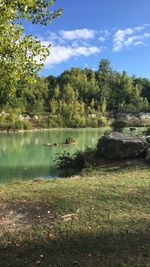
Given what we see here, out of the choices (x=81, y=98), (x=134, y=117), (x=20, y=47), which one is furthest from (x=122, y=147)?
(x=81, y=98)

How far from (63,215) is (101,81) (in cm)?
10090

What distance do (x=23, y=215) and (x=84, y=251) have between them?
197 centimetres

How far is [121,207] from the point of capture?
6.79 metres

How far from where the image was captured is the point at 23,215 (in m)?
6.38

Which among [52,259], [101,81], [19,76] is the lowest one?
[52,259]

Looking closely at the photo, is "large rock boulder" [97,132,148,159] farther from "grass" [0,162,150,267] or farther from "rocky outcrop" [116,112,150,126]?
"rocky outcrop" [116,112,150,126]

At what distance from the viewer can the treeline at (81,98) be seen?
70875 millimetres

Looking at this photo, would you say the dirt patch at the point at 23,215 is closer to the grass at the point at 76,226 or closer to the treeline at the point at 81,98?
the grass at the point at 76,226

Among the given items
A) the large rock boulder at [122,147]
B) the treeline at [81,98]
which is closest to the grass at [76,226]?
the large rock boulder at [122,147]

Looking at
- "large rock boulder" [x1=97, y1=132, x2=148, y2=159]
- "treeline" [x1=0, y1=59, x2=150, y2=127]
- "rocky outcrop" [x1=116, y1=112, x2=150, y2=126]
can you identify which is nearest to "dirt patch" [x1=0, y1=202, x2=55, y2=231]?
"large rock boulder" [x1=97, y1=132, x2=148, y2=159]

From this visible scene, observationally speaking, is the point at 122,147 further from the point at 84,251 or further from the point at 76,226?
the point at 84,251

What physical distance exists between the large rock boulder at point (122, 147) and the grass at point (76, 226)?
5.81 metres

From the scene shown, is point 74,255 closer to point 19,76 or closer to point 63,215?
point 63,215

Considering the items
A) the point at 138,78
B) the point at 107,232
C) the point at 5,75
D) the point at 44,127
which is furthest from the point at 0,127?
the point at 138,78
